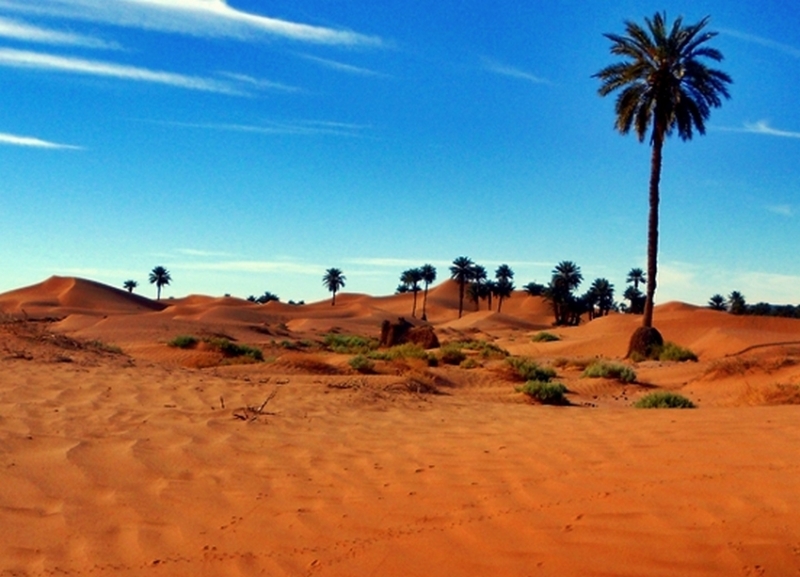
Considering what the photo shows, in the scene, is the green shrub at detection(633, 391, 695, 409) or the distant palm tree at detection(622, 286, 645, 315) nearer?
the green shrub at detection(633, 391, 695, 409)

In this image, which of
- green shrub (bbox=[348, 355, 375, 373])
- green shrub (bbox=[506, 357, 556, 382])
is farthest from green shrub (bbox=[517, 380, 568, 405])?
green shrub (bbox=[348, 355, 375, 373])

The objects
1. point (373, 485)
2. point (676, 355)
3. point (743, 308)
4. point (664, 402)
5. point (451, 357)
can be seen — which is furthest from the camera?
point (743, 308)

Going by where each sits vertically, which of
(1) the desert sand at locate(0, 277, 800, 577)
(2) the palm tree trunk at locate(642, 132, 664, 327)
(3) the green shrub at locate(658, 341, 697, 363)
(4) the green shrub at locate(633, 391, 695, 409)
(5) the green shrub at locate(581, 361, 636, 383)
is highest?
(2) the palm tree trunk at locate(642, 132, 664, 327)

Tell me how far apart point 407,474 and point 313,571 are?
201 centimetres

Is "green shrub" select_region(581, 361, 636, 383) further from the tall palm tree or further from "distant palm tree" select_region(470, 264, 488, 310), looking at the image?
"distant palm tree" select_region(470, 264, 488, 310)

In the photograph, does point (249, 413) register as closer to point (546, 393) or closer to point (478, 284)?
point (546, 393)

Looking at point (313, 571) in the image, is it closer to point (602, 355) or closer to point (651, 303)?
point (651, 303)

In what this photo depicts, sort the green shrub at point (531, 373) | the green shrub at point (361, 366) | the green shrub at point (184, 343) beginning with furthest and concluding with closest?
the green shrub at point (184, 343) → the green shrub at point (531, 373) → the green shrub at point (361, 366)

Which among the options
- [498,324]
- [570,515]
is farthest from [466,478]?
[498,324]

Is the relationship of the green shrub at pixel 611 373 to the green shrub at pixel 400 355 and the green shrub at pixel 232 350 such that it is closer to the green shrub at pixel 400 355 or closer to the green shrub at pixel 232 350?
the green shrub at pixel 400 355

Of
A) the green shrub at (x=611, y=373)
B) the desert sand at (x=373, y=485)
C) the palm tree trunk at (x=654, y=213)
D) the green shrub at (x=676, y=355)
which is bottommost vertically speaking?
the desert sand at (x=373, y=485)

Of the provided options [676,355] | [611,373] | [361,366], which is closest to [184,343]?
[361,366]

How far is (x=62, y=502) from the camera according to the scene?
5.43m

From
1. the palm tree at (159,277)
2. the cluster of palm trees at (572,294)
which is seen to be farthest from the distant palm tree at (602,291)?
the palm tree at (159,277)
